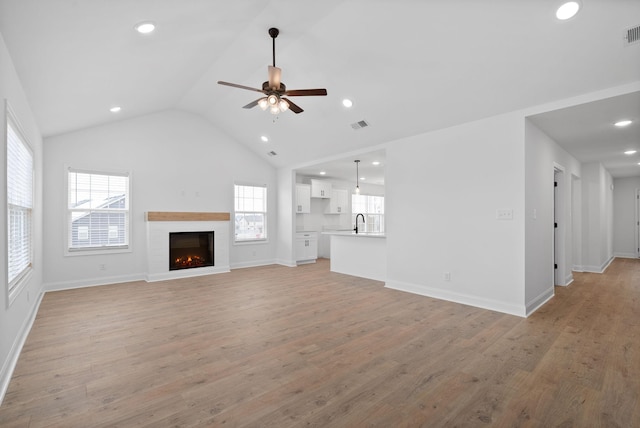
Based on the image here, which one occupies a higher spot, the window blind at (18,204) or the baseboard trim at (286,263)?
the window blind at (18,204)

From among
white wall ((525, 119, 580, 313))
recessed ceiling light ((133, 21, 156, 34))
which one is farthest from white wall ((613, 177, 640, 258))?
recessed ceiling light ((133, 21, 156, 34))

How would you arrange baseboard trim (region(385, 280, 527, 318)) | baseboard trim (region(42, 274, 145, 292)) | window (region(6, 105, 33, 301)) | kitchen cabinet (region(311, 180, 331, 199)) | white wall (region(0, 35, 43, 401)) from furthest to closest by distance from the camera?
kitchen cabinet (region(311, 180, 331, 199)), baseboard trim (region(42, 274, 145, 292)), baseboard trim (region(385, 280, 527, 318)), window (region(6, 105, 33, 301)), white wall (region(0, 35, 43, 401))

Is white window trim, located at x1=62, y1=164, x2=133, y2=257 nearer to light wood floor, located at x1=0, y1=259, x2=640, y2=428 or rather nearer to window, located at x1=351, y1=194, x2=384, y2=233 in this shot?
light wood floor, located at x1=0, y1=259, x2=640, y2=428

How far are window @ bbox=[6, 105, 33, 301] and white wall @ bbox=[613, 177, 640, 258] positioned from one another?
43.7ft

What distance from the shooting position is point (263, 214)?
27.4 ft

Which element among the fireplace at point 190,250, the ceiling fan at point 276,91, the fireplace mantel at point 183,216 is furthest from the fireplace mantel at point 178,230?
the ceiling fan at point 276,91

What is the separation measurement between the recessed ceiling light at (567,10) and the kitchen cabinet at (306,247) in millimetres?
6542

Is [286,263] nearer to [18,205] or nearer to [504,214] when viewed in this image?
[504,214]

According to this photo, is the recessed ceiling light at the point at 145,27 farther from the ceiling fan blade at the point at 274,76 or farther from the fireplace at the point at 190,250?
the fireplace at the point at 190,250

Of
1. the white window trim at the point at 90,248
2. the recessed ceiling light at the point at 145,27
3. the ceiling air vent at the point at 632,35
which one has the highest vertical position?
the recessed ceiling light at the point at 145,27

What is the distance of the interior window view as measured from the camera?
7.45ft

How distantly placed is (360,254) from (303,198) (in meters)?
3.07

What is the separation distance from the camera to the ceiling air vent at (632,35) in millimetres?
2656

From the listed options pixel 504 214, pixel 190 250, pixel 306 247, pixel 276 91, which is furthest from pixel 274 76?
pixel 306 247
